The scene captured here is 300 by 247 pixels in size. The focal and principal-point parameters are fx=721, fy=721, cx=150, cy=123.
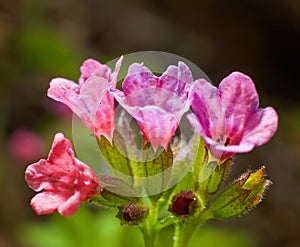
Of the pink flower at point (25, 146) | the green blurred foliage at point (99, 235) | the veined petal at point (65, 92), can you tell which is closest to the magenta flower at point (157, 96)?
the veined petal at point (65, 92)

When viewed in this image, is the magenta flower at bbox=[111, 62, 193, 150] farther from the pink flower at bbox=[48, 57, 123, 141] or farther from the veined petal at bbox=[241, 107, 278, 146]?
the veined petal at bbox=[241, 107, 278, 146]

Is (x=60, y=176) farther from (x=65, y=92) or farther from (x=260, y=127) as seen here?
(x=260, y=127)

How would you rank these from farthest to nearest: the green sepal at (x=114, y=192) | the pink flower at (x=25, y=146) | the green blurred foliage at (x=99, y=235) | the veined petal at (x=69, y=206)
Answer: the pink flower at (x=25, y=146)
the green blurred foliage at (x=99, y=235)
the green sepal at (x=114, y=192)
the veined petal at (x=69, y=206)

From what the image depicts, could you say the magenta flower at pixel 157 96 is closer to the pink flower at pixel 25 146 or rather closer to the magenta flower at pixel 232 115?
the magenta flower at pixel 232 115

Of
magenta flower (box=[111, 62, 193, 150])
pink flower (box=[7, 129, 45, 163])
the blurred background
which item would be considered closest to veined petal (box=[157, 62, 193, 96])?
magenta flower (box=[111, 62, 193, 150])

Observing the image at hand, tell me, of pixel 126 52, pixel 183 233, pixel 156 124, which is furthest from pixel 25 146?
pixel 156 124

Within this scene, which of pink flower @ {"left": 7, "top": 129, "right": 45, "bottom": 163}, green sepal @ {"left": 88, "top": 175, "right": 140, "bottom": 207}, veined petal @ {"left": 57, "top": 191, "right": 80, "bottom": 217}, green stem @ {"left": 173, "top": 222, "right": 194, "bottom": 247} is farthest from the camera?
pink flower @ {"left": 7, "top": 129, "right": 45, "bottom": 163}
